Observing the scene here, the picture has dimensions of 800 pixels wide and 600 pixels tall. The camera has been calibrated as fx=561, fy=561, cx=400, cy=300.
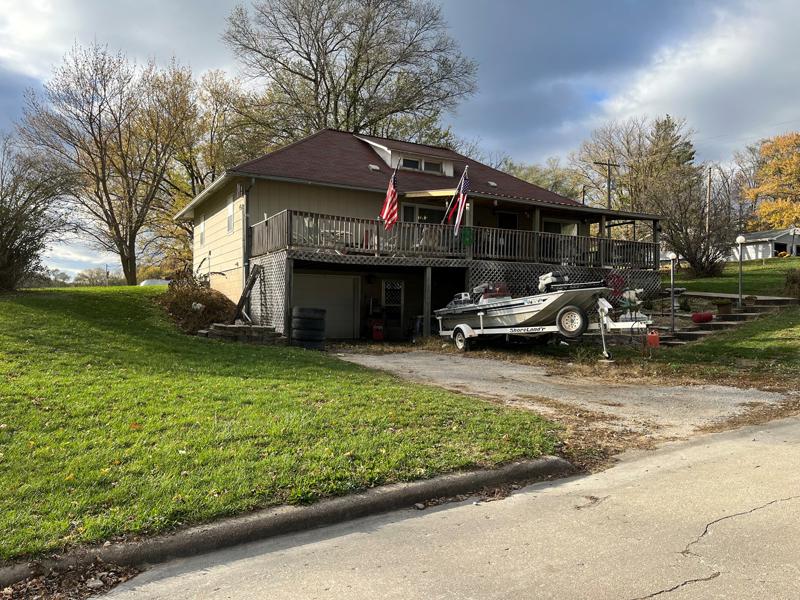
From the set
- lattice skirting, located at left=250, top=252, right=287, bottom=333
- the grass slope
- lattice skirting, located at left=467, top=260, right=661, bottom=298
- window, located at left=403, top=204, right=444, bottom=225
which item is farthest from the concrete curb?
window, located at left=403, top=204, right=444, bottom=225

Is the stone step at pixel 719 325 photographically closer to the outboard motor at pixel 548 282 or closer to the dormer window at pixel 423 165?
the outboard motor at pixel 548 282

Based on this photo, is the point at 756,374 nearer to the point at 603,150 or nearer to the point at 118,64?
the point at 118,64

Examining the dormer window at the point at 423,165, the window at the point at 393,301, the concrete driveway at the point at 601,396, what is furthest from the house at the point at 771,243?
the concrete driveway at the point at 601,396

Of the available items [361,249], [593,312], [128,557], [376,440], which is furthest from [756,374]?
[128,557]

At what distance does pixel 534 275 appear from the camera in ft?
58.6

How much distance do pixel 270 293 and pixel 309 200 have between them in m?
3.64

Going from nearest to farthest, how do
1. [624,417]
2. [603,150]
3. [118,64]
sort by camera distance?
[624,417] → [118,64] → [603,150]

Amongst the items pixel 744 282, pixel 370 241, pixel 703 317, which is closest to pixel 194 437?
pixel 370 241

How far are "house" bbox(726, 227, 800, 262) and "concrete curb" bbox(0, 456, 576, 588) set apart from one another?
50338 mm

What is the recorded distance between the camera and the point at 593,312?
12.2 m

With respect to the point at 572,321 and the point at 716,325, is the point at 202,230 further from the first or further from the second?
the point at 716,325

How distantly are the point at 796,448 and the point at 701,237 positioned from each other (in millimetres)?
21971

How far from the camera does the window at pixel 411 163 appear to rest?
835 inches

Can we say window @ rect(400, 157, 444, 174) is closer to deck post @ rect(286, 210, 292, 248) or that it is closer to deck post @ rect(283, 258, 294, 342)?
deck post @ rect(286, 210, 292, 248)
